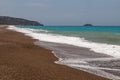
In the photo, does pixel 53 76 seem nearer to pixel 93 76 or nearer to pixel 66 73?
pixel 66 73

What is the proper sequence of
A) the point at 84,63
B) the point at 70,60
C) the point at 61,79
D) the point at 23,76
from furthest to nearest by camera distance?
the point at 70,60 < the point at 84,63 < the point at 61,79 < the point at 23,76

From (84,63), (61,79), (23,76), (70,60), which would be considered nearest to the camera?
(23,76)

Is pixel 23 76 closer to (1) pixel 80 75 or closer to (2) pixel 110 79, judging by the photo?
(1) pixel 80 75

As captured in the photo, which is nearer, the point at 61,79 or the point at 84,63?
the point at 61,79

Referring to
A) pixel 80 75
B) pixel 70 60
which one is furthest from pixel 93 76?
pixel 70 60

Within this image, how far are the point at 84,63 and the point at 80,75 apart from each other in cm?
349

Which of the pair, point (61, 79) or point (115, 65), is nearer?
point (61, 79)

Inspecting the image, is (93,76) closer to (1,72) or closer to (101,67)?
(101,67)

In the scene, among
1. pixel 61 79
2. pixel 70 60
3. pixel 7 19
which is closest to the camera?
pixel 61 79

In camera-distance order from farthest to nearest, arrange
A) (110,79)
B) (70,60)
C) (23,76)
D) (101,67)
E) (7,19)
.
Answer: (7,19)
(70,60)
(101,67)
(110,79)
(23,76)

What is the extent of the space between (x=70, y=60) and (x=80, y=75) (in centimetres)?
448

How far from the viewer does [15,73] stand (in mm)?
9383

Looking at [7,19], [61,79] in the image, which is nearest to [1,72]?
[61,79]

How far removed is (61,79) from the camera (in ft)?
32.9
